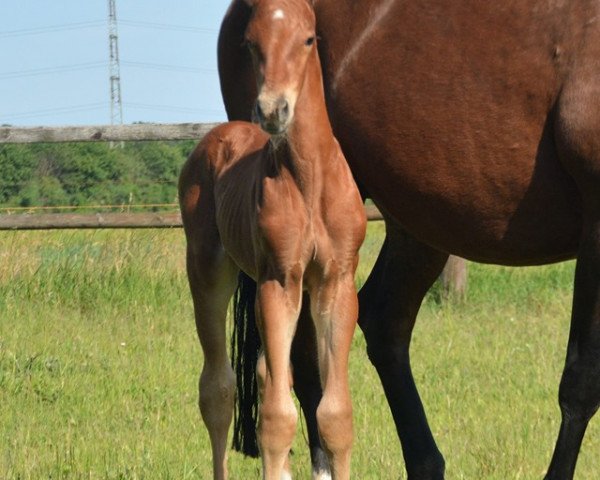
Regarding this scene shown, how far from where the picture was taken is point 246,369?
4.65 m

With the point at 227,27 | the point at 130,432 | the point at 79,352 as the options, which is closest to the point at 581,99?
the point at 227,27

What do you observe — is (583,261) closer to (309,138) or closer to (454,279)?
(309,138)

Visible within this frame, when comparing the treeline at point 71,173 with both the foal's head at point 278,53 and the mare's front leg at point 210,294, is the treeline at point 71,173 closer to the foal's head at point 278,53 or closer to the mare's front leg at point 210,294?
the mare's front leg at point 210,294

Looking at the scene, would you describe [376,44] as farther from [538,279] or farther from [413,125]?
[538,279]

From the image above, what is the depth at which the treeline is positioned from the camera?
1060 cm

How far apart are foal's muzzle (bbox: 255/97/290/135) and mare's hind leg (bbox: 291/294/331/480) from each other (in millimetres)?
1275

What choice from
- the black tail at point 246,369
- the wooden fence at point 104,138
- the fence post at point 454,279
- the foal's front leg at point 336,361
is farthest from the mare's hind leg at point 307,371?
the wooden fence at point 104,138

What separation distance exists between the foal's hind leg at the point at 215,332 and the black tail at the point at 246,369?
0.48 meters

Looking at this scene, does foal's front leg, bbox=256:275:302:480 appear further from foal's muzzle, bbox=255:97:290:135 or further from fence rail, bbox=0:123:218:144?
fence rail, bbox=0:123:218:144

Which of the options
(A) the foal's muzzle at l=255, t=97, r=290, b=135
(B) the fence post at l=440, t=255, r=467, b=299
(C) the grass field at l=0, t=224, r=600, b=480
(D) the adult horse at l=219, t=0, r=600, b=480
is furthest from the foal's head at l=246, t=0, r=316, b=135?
(B) the fence post at l=440, t=255, r=467, b=299

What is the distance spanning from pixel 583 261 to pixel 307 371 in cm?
120

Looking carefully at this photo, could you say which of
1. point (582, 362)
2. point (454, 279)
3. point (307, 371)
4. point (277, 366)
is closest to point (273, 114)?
point (277, 366)

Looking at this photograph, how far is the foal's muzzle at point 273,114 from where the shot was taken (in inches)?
121

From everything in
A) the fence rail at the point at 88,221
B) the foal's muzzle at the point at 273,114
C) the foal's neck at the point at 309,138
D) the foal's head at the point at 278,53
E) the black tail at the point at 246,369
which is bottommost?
the fence rail at the point at 88,221
